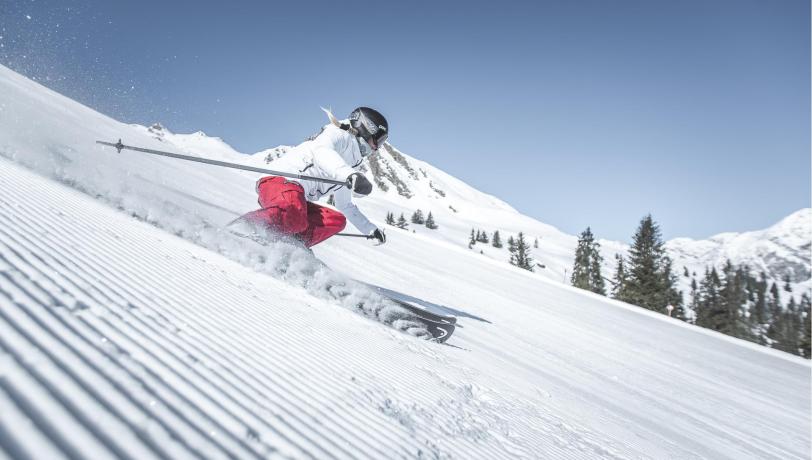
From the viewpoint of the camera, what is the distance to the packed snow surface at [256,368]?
1020 millimetres

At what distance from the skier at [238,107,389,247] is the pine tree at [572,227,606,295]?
6273 centimetres

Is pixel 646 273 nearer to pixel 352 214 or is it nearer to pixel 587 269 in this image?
pixel 587 269

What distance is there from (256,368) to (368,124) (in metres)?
4.63

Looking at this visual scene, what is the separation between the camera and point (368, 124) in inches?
230

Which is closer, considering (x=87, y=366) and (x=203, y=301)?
(x=87, y=366)

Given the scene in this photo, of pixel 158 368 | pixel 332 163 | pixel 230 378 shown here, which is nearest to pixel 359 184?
pixel 332 163

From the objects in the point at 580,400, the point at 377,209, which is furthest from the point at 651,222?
the point at 377,209

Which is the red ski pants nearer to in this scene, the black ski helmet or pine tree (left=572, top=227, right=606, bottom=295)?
the black ski helmet

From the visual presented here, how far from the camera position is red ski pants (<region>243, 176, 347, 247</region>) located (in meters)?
5.21

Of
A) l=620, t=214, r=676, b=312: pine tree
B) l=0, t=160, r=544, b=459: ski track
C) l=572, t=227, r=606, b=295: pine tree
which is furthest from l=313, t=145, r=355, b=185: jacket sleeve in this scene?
l=572, t=227, r=606, b=295: pine tree

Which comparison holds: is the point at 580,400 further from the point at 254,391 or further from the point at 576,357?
the point at 254,391

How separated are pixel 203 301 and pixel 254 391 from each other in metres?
1.05

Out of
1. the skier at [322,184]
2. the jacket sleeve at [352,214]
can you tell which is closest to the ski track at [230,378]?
the skier at [322,184]

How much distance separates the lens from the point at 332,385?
6.25ft
